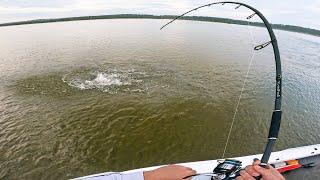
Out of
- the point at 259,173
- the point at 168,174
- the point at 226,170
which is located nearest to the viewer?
the point at 259,173

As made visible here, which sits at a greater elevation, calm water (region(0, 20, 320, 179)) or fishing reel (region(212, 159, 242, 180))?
fishing reel (region(212, 159, 242, 180))

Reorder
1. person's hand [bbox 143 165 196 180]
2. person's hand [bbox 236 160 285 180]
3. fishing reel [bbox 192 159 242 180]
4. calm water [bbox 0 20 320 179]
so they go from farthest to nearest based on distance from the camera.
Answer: calm water [bbox 0 20 320 179] < fishing reel [bbox 192 159 242 180] < person's hand [bbox 143 165 196 180] < person's hand [bbox 236 160 285 180]

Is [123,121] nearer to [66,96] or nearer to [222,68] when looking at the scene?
[66,96]

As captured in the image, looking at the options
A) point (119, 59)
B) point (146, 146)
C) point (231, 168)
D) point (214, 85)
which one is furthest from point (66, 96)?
point (231, 168)

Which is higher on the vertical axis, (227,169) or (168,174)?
(168,174)

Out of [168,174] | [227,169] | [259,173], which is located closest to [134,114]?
[227,169]

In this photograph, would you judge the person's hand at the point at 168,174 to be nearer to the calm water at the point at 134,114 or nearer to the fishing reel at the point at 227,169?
the fishing reel at the point at 227,169

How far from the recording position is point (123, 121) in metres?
17.5

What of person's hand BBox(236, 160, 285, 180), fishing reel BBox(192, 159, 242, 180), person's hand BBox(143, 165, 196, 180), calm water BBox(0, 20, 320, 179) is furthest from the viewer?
calm water BBox(0, 20, 320, 179)

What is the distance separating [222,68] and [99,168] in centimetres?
2159

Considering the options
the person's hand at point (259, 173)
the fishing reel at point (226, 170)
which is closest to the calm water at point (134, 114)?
the fishing reel at point (226, 170)

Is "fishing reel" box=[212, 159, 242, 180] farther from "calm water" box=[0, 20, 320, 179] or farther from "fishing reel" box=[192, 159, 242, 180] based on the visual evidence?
"calm water" box=[0, 20, 320, 179]

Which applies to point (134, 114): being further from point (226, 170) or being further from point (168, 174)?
point (168, 174)

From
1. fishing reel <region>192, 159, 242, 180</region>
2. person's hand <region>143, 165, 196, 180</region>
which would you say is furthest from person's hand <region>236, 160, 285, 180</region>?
fishing reel <region>192, 159, 242, 180</region>
